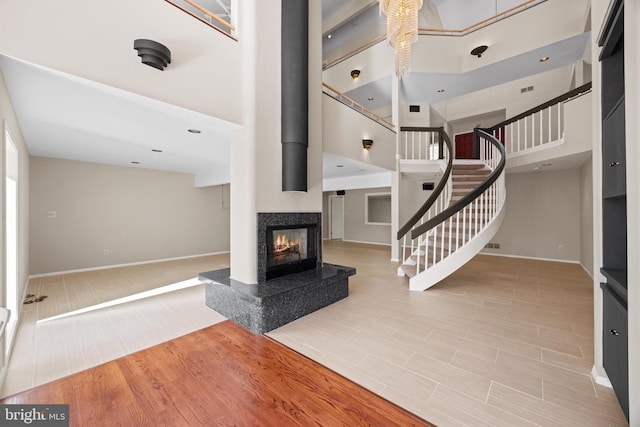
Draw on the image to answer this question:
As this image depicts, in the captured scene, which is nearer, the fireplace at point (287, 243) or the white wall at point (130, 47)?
the white wall at point (130, 47)

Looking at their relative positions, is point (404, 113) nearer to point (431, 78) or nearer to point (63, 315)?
point (431, 78)

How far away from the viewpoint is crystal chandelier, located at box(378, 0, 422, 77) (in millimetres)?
3662

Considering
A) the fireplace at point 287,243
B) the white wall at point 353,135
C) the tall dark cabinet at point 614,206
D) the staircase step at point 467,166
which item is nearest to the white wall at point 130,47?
the fireplace at point 287,243

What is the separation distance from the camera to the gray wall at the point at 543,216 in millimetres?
5957

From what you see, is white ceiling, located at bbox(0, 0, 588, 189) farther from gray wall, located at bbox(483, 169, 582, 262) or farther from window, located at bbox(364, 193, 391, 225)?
window, located at bbox(364, 193, 391, 225)

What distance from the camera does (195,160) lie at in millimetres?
5207

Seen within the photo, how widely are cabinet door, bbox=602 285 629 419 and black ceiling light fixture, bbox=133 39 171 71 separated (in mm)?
3668

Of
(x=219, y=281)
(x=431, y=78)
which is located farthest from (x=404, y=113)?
(x=219, y=281)

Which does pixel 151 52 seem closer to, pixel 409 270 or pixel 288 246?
pixel 288 246

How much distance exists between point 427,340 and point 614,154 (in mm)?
1975

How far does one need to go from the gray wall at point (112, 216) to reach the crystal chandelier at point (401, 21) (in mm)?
6096

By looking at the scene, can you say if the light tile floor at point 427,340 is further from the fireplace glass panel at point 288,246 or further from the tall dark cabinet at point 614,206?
the fireplace glass panel at point 288,246

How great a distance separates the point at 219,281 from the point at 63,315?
194 cm

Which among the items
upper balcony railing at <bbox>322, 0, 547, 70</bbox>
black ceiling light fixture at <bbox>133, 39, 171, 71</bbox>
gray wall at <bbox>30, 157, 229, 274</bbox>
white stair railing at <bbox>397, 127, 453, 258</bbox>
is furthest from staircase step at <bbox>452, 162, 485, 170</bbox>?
gray wall at <bbox>30, 157, 229, 274</bbox>
